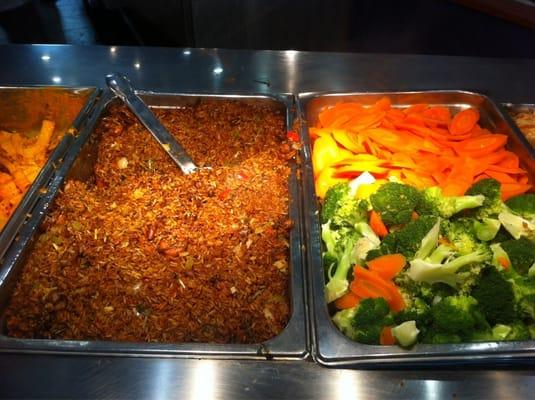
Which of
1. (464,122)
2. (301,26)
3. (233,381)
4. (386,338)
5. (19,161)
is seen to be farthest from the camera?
(301,26)

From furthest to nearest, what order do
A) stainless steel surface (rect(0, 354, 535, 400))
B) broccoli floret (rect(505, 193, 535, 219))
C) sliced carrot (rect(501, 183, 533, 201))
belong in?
sliced carrot (rect(501, 183, 533, 201)), broccoli floret (rect(505, 193, 535, 219)), stainless steel surface (rect(0, 354, 535, 400))

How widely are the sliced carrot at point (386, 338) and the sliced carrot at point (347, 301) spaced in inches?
6.5

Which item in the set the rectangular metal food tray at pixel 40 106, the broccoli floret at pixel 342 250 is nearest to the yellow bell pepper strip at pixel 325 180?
the broccoli floret at pixel 342 250

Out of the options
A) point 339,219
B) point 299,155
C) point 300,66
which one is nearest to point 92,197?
point 299,155

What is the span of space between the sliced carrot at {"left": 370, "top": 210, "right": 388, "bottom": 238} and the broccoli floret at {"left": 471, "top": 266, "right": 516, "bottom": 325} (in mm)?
443

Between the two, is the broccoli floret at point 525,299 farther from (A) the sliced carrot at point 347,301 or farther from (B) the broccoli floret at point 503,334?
(A) the sliced carrot at point 347,301

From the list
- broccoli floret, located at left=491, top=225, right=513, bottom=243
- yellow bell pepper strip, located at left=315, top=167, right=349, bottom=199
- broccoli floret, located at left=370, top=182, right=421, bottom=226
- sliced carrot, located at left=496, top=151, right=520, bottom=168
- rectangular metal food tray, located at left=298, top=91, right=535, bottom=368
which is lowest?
rectangular metal food tray, located at left=298, top=91, right=535, bottom=368

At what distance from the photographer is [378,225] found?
1.79 metres

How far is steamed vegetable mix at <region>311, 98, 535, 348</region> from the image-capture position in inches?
56.9

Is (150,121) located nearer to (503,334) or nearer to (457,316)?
(457,316)

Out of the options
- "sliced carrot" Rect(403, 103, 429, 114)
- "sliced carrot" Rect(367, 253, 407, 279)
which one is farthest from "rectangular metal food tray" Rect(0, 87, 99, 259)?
"sliced carrot" Rect(403, 103, 429, 114)

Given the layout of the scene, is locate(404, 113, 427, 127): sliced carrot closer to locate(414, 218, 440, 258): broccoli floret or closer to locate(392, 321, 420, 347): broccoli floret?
locate(414, 218, 440, 258): broccoli floret

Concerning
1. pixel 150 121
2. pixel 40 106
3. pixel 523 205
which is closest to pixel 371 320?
pixel 523 205

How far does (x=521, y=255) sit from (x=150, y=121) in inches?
78.7
